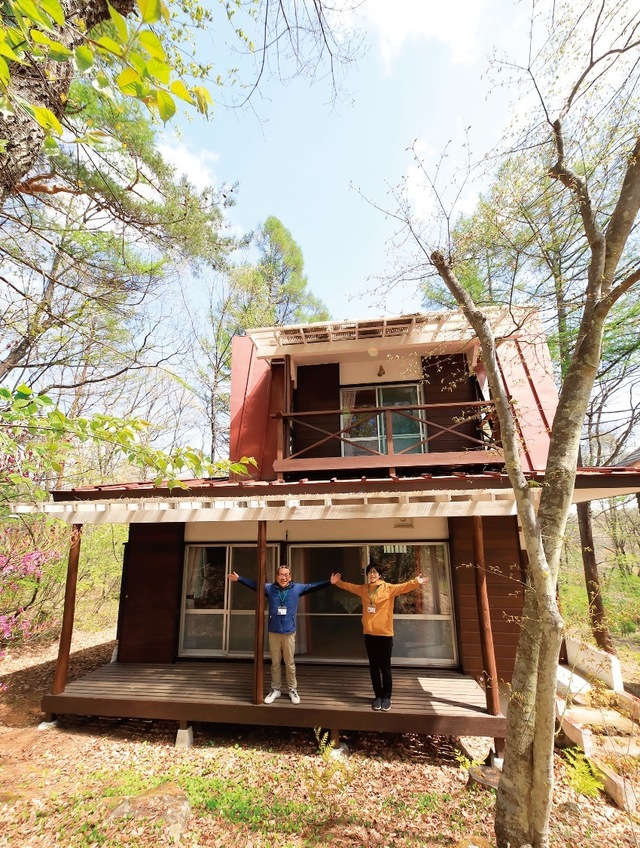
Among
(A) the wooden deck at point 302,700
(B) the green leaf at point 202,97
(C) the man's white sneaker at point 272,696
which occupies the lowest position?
(A) the wooden deck at point 302,700

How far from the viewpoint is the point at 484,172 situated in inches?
169

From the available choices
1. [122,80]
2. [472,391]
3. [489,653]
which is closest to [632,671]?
[489,653]

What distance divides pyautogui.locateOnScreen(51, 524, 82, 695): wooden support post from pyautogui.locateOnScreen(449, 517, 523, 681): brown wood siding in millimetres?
5406

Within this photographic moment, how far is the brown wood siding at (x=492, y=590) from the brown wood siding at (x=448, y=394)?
68.7 inches

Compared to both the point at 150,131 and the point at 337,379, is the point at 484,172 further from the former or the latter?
the point at 150,131

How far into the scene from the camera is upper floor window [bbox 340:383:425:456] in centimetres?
758

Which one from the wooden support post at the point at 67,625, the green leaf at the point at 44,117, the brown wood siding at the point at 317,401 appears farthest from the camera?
the brown wood siding at the point at 317,401

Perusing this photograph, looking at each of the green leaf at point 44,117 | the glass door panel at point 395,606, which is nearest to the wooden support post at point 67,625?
the glass door panel at point 395,606

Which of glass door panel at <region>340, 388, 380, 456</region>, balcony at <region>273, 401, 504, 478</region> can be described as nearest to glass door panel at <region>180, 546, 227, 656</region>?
balcony at <region>273, 401, 504, 478</region>

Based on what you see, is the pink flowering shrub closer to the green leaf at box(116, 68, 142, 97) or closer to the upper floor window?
the upper floor window

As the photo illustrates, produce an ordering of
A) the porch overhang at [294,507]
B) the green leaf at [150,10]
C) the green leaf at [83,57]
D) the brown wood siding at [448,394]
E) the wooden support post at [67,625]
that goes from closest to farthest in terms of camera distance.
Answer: the green leaf at [150,10] → the green leaf at [83,57] → the porch overhang at [294,507] → the wooden support post at [67,625] → the brown wood siding at [448,394]

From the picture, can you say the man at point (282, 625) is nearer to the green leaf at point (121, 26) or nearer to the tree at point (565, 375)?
the tree at point (565, 375)

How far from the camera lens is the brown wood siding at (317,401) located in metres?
7.88

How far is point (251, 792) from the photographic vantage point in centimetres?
373
